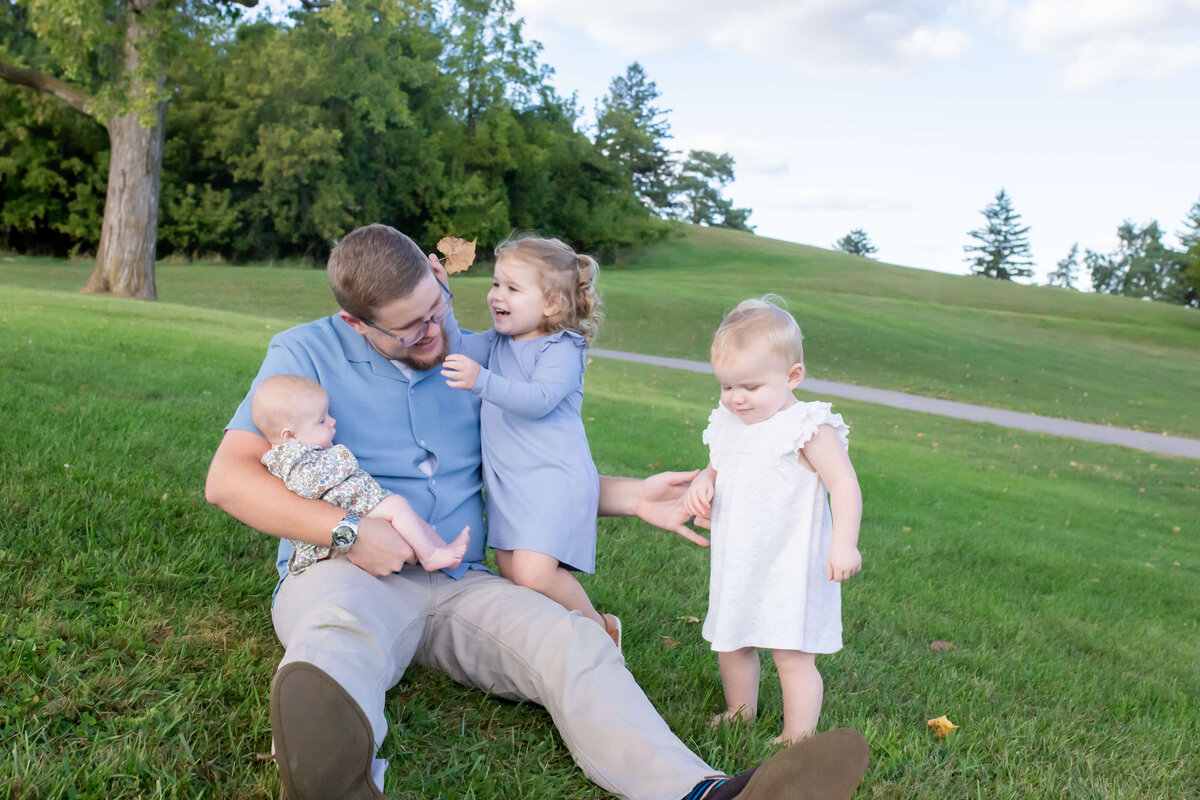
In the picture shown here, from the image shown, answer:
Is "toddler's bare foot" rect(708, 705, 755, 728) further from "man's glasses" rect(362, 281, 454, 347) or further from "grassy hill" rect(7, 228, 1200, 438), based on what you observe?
"grassy hill" rect(7, 228, 1200, 438)

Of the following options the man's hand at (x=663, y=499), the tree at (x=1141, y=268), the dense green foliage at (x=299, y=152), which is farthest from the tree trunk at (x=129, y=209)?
the tree at (x=1141, y=268)

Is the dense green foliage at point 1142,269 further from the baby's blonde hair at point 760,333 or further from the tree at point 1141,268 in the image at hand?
the baby's blonde hair at point 760,333

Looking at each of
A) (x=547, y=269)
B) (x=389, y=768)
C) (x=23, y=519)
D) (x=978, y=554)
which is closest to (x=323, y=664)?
(x=389, y=768)

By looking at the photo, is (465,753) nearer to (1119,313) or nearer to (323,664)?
(323,664)

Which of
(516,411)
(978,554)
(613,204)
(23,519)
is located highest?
(613,204)

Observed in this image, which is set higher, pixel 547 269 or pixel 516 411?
pixel 547 269

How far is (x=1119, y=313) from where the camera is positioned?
4441 cm

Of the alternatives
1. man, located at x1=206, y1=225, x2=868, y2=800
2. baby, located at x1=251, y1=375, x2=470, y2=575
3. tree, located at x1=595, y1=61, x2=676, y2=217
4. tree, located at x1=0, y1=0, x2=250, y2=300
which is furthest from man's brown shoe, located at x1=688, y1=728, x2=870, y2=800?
tree, located at x1=595, y1=61, x2=676, y2=217

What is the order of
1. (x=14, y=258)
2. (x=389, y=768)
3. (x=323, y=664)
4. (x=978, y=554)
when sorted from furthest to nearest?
(x=14, y=258) < (x=978, y=554) < (x=389, y=768) < (x=323, y=664)

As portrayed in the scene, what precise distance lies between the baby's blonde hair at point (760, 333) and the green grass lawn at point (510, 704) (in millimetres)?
1095

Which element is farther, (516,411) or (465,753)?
(516,411)

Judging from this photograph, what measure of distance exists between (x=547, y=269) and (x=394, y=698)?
4.76 feet

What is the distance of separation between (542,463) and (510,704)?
0.76 meters

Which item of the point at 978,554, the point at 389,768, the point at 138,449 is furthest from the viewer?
the point at 978,554
